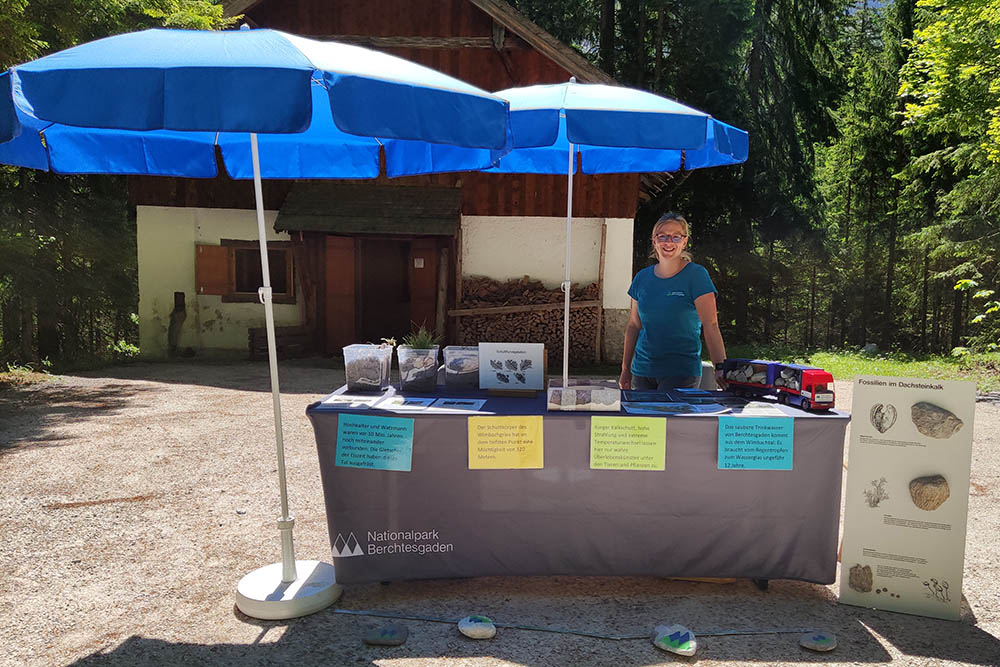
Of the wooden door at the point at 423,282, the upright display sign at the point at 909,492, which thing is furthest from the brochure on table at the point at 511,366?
the wooden door at the point at 423,282

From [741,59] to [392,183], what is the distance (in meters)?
10.9

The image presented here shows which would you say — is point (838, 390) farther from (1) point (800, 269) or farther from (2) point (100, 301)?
(2) point (100, 301)

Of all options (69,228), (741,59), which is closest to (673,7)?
(741,59)

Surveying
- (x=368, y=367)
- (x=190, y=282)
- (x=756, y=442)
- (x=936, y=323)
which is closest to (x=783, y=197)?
(x=936, y=323)

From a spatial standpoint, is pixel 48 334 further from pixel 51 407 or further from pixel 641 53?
pixel 641 53

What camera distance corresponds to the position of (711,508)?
322cm

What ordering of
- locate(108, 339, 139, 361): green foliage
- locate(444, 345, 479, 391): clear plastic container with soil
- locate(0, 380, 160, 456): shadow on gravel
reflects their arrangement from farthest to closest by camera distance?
locate(108, 339, 139, 361): green foliage
locate(0, 380, 160, 456): shadow on gravel
locate(444, 345, 479, 391): clear plastic container with soil

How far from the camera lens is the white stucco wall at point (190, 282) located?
42.9ft

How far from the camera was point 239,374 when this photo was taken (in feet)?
36.2

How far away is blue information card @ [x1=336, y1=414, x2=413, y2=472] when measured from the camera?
315cm

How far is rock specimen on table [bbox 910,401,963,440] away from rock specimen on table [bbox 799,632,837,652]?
95 cm

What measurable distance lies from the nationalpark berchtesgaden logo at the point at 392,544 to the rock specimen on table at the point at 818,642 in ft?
4.89

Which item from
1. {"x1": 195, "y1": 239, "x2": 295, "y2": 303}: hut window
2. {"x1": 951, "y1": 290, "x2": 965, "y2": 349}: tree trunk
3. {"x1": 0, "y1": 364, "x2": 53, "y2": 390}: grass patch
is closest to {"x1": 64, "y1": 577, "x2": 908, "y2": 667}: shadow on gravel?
{"x1": 0, "y1": 364, "x2": 53, "y2": 390}: grass patch

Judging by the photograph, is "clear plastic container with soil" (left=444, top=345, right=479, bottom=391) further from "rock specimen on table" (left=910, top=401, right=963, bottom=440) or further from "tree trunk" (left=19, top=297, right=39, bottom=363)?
"tree trunk" (left=19, top=297, right=39, bottom=363)
